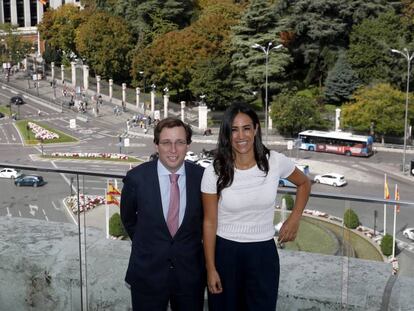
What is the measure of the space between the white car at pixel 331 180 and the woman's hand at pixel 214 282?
94.3ft

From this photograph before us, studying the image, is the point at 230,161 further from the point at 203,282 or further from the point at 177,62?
the point at 177,62

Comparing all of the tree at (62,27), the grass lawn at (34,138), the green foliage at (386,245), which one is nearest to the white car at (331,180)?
the grass lawn at (34,138)

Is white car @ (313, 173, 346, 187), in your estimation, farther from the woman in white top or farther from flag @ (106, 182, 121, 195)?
the woman in white top

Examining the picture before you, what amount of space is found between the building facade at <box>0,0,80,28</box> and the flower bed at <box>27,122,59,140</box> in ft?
143

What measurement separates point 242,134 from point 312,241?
141cm

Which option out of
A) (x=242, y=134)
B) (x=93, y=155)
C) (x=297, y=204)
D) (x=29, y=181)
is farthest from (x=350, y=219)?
(x=93, y=155)

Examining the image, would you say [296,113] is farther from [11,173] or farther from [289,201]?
[289,201]

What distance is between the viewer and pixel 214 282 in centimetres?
382

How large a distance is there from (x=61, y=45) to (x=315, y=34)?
97.4 ft

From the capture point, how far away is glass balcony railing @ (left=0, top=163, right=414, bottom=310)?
14.7 ft

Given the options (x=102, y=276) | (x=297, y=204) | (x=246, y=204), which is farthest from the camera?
(x=102, y=276)

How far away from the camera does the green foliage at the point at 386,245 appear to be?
4.76 m

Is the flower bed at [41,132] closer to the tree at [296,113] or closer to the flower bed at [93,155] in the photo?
the flower bed at [93,155]

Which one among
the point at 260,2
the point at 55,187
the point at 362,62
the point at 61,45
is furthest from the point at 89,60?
the point at 55,187
